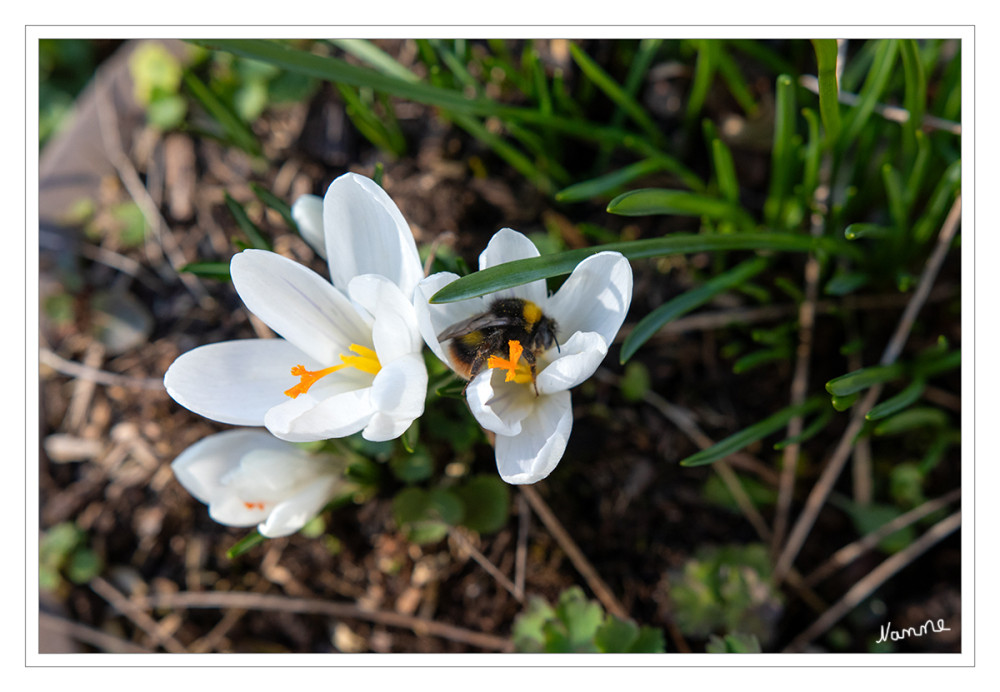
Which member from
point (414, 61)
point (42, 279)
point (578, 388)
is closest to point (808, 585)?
point (578, 388)

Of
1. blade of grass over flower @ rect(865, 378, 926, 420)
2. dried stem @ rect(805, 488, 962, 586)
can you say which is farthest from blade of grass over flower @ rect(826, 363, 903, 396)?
dried stem @ rect(805, 488, 962, 586)

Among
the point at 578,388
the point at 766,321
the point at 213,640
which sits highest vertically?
the point at 766,321

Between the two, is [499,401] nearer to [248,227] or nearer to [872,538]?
[248,227]

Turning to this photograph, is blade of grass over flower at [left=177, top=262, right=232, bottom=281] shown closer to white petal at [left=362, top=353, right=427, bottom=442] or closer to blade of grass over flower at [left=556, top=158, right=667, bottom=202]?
white petal at [left=362, top=353, right=427, bottom=442]

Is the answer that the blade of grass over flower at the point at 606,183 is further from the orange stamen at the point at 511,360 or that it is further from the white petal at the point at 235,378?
the white petal at the point at 235,378

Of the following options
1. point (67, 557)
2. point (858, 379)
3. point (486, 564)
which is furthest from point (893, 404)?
point (67, 557)

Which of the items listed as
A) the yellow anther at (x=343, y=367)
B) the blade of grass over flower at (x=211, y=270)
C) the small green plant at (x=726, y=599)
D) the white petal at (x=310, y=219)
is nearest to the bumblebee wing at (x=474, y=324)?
the yellow anther at (x=343, y=367)
